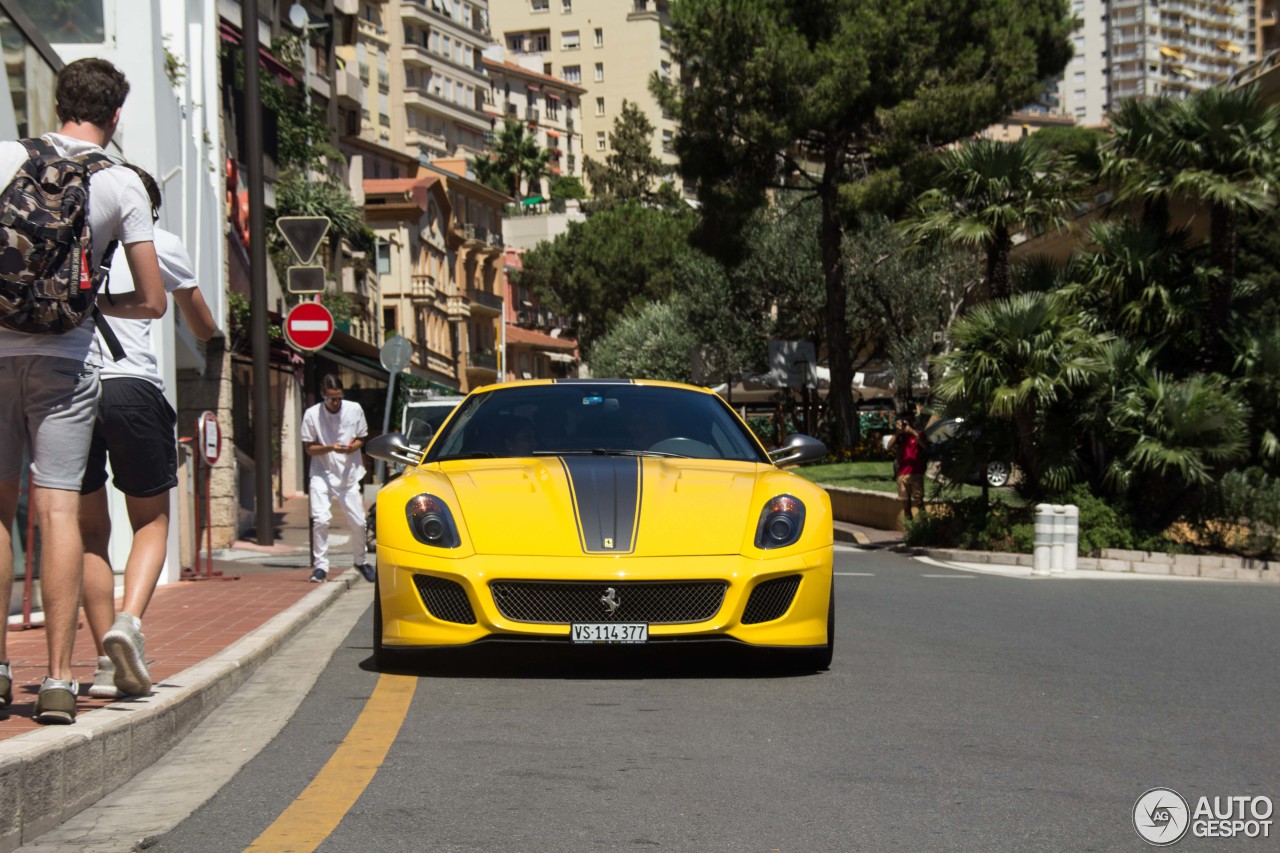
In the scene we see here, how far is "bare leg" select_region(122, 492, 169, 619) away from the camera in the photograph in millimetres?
6199

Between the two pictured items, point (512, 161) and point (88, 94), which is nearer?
point (88, 94)

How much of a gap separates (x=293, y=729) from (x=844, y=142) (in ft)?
121

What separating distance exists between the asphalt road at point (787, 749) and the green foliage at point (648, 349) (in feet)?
219

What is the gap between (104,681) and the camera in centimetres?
607

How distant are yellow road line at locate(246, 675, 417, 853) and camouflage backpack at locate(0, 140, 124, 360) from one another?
1.64 metres

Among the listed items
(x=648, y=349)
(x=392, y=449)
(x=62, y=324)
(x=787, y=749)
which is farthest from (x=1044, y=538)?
(x=648, y=349)

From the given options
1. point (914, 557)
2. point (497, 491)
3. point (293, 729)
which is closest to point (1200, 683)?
point (497, 491)

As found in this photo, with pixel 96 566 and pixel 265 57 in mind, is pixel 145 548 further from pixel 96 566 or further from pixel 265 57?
pixel 265 57

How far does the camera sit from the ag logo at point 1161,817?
4875 mm

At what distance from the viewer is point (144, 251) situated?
5.81m

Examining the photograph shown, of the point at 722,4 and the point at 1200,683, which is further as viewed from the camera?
the point at 722,4

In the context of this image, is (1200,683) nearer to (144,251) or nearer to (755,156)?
(144,251)

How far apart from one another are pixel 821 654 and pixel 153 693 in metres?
3.11

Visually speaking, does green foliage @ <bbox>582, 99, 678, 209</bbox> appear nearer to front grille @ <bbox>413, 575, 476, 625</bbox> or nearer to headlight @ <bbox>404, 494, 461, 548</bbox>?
headlight @ <bbox>404, 494, 461, 548</bbox>
